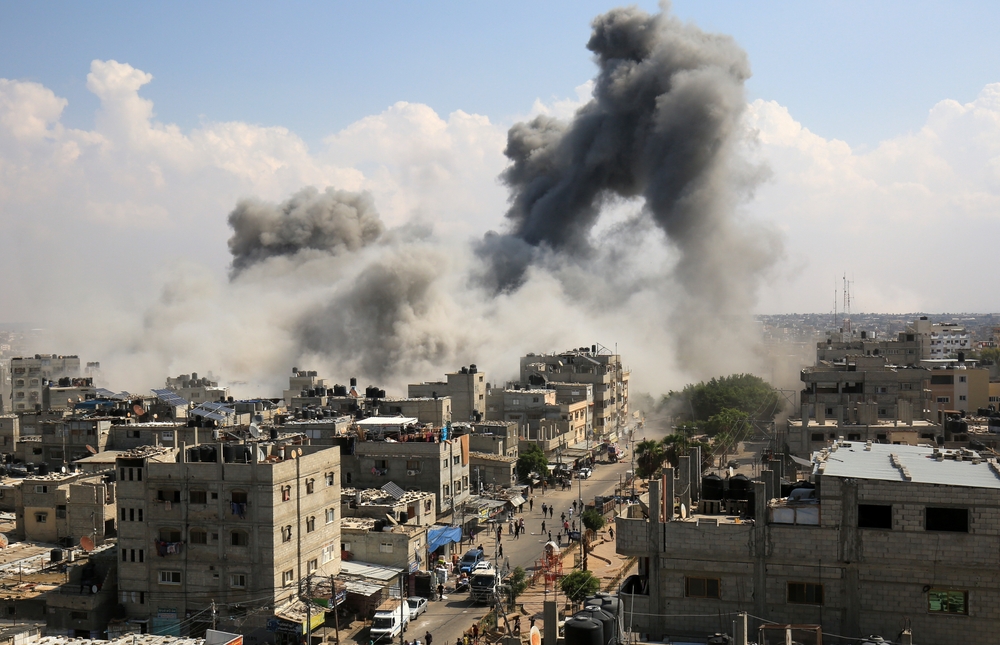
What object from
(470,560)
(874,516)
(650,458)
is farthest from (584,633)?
(650,458)

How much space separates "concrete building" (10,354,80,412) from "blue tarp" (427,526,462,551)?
138 feet

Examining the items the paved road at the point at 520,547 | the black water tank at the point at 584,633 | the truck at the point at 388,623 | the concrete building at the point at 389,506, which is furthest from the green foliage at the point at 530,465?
the black water tank at the point at 584,633

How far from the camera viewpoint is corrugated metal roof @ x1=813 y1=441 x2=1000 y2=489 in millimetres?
13211

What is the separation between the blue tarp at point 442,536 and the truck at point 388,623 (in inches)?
176

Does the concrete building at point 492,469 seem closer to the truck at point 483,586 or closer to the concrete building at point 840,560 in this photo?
the truck at point 483,586

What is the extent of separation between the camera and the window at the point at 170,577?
21.2m

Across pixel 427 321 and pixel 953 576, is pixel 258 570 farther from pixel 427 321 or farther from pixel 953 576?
pixel 427 321

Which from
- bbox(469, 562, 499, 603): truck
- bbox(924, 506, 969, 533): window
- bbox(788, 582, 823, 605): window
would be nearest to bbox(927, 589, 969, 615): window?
bbox(924, 506, 969, 533): window

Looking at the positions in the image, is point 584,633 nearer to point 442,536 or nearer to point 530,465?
point 442,536

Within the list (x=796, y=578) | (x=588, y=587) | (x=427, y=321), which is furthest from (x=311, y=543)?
(x=427, y=321)

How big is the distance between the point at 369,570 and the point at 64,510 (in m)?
8.28

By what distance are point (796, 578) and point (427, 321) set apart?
5383 cm

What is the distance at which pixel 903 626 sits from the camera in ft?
42.1

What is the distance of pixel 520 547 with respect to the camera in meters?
28.8
